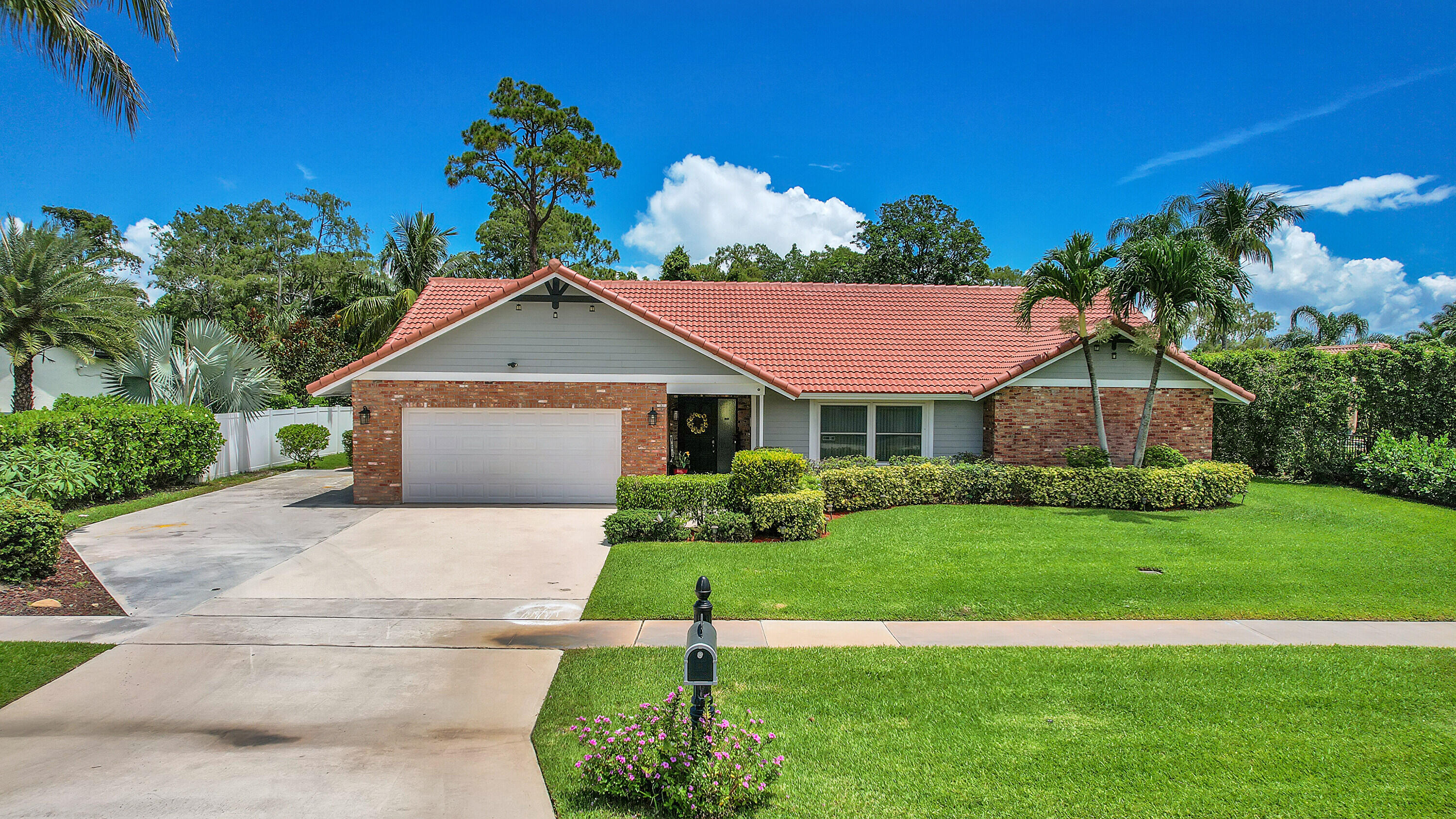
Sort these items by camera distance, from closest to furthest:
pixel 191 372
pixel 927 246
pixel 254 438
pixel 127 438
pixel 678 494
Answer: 1. pixel 678 494
2. pixel 127 438
3. pixel 191 372
4. pixel 254 438
5. pixel 927 246

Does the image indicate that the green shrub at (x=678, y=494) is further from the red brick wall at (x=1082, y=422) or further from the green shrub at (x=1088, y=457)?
the green shrub at (x=1088, y=457)

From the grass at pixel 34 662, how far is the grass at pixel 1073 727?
4.30 meters

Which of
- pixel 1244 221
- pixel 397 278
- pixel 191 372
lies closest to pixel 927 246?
pixel 1244 221

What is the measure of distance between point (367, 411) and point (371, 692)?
34.2 ft

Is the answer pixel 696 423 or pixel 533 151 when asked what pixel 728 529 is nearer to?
pixel 696 423

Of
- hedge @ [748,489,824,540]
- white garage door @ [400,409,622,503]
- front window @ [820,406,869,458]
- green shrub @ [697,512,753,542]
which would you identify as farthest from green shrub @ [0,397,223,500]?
front window @ [820,406,869,458]

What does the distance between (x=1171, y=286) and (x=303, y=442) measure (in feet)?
76.3

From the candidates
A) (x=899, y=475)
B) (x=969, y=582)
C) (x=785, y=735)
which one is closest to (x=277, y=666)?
(x=785, y=735)

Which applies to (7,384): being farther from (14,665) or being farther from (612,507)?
(14,665)

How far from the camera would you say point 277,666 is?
6.58 meters

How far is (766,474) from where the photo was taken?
1245cm

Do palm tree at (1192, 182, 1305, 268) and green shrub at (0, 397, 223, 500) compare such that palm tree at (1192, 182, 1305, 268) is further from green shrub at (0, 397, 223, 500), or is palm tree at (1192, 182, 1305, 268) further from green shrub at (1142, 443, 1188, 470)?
green shrub at (0, 397, 223, 500)

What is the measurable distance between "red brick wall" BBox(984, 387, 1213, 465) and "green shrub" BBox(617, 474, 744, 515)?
7565mm

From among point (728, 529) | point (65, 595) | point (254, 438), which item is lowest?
point (65, 595)
